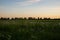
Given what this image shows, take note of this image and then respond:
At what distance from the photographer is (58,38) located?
47.3ft

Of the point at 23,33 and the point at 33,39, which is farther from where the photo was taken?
the point at 23,33

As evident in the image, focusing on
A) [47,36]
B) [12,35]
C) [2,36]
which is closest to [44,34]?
[47,36]

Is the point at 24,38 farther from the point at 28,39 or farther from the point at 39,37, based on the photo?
the point at 39,37

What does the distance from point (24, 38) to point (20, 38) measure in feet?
1.06

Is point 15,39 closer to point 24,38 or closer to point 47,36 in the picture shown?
point 24,38

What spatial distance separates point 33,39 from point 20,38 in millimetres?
1084

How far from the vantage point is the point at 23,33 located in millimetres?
15617

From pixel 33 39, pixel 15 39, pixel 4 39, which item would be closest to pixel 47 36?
pixel 33 39

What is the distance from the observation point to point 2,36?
14023 mm

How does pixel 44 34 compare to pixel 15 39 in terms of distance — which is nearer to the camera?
pixel 15 39

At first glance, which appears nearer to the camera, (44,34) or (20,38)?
(20,38)

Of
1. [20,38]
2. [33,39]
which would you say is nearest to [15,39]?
[20,38]

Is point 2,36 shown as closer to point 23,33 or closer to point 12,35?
point 12,35

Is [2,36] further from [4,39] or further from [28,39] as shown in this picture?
[28,39]
